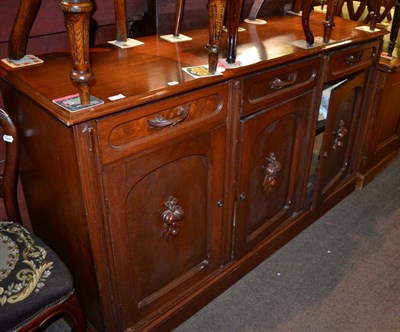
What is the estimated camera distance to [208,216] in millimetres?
1428

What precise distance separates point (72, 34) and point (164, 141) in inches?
14.8

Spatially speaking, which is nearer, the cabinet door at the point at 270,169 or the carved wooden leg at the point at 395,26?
the cabinet door at the point at 270,169

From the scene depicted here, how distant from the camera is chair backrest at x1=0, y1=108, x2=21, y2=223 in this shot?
3.76ft

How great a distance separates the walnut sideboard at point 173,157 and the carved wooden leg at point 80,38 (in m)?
0.07

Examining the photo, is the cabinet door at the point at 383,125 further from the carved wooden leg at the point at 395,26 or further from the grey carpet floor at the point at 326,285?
the grey carpet floor at the point at 326,285

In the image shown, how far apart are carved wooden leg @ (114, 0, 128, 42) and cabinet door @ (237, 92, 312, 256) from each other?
1.65 ft

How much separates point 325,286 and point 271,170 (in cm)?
57

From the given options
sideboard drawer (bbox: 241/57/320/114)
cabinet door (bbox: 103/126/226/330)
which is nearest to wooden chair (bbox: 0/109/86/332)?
cabinet door (bbox: 103/126/226/330)

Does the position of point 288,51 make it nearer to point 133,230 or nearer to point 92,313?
point 133,230

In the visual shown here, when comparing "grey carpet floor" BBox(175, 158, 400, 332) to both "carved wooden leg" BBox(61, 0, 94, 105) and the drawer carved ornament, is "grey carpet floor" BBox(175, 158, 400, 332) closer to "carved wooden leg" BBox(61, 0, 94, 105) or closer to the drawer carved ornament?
the drawer carved ornament

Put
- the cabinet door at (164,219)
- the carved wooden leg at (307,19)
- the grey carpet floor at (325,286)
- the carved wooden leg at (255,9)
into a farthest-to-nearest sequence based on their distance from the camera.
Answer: the carved wooden leg at (255,9)
the grey carpet floor at (325,286)
the carved wooden leg at (307,19)
the cabinet door at (164,219)

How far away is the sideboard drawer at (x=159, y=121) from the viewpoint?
39.6 inches

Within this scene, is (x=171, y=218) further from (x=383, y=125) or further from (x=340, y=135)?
(x=383, y=125)

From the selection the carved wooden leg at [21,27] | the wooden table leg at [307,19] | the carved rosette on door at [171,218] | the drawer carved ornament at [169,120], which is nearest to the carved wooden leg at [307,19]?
the wooden table leg at [307,19]
